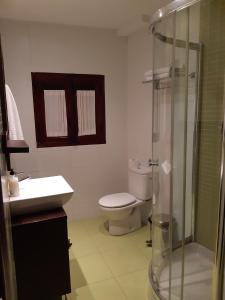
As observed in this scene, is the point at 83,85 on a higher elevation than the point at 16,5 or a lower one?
lower

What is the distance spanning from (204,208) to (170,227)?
530 mm

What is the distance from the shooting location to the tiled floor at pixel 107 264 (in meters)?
1.94

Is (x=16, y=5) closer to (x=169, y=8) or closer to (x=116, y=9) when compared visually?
(x=116, y=9)

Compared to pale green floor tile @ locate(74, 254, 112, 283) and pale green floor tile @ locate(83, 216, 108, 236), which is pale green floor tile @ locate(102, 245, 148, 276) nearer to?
pale green floor tile @ locate(74, 254, 112, 283)

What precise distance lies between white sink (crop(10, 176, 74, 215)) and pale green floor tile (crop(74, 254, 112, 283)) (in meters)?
0.79

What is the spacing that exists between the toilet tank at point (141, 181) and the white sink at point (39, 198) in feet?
3.59

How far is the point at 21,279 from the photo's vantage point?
159 cm

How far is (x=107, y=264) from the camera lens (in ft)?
7.55

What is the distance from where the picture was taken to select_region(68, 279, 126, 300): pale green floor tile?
189 cm

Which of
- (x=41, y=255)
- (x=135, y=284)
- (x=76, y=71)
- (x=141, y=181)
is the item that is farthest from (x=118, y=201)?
(x=76, y=71)

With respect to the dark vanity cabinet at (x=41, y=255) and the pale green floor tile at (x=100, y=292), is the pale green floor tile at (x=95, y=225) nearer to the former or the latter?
the pale green floor tile at (x=100, y=292)

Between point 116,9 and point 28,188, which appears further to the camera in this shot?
point 116,9

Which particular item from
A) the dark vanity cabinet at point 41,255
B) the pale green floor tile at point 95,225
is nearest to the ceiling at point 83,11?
the dark vanity cabinet at point 41,255

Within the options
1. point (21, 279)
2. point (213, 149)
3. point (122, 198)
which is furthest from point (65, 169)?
point (213, 149)
